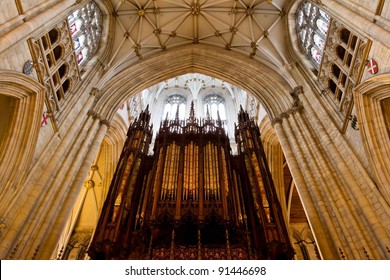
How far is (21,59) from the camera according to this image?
589 cm

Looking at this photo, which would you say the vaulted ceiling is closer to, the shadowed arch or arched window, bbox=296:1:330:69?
the shadowed arch

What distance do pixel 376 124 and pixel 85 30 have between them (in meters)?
9.58

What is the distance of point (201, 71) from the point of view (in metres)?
12.7

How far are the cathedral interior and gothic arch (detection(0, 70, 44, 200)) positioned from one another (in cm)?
3

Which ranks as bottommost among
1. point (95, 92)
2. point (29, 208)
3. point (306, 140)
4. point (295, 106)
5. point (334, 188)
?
point (29, 208)

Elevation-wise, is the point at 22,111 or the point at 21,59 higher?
the point at 21,59

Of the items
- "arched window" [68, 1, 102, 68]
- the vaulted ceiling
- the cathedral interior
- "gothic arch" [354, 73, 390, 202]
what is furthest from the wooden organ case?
the vaulted ceiling

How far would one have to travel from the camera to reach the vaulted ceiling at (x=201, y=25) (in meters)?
11.4

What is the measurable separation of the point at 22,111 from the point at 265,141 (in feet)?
33.1

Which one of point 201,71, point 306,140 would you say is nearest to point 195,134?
point 201,71

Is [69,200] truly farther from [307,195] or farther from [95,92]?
[307,195]

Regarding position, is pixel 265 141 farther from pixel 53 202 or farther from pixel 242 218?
pixel 53 202
